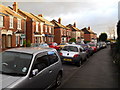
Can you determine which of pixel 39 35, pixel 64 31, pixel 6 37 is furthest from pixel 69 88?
pixel 64 31

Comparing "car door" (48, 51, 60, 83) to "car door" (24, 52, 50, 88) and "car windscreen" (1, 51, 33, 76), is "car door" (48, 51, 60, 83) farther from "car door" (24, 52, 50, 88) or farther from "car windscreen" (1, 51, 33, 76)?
"car windscreen" (1, 51, 33, 76)

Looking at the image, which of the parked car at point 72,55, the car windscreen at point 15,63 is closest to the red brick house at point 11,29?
the parked car at point 72,55

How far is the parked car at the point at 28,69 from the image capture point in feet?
11.6

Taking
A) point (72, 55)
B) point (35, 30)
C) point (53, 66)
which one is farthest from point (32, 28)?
point (53, 66)

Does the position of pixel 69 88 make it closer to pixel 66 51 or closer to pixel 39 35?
pixel 66 51

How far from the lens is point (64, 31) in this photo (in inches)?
1970

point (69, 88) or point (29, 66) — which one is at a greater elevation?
point (29, 66)

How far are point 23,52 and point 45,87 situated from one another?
143 centimetres

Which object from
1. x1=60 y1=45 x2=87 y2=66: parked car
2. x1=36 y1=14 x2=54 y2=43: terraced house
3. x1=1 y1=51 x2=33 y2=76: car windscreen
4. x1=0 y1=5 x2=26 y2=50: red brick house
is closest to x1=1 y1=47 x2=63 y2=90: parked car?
x1=1 y1=51 x2=33 y2=76: car windscreen

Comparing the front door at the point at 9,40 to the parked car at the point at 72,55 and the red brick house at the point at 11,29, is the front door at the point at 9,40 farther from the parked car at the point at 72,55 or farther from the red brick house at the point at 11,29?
the parked car at the point at 72,55

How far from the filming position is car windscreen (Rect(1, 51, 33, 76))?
3907 mm

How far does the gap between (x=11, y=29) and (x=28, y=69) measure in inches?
798

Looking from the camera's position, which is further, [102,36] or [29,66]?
[102,36]

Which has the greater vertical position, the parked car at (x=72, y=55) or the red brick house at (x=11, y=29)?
the red brick house at (x=11, y=29)
